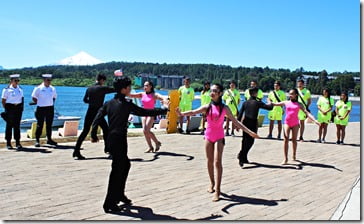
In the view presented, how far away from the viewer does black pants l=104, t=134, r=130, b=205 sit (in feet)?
18.2

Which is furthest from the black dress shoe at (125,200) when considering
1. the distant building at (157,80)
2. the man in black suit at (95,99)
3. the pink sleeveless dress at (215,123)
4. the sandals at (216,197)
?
the distant building at (157,80)

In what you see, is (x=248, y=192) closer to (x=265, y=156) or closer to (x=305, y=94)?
(x=265, y=156)

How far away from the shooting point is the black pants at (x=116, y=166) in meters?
5.56

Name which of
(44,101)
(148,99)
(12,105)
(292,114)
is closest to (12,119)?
(12,105)

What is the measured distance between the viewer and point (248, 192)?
678 centimetres

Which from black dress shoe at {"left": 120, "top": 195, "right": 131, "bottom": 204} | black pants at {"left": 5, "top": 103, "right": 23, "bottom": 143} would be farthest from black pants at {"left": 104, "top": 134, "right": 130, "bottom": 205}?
black pants at {"left": 5, "top": 103, "right": 23, "bottom": 143}

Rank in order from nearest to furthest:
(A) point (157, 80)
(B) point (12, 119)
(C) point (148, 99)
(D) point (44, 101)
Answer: (C) point (148, 99)
(B) point (12, 119)
(D) point (44, 101)
(A) point (157, 80)

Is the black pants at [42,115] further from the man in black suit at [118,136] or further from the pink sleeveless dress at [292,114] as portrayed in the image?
the pink sleeveless dress at [292,114]

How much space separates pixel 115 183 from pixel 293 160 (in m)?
5.41

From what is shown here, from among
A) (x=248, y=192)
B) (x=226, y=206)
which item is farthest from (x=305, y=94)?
(x=226, y=206)

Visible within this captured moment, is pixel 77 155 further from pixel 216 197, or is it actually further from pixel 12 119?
pixel 216 197

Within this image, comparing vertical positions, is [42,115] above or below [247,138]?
above

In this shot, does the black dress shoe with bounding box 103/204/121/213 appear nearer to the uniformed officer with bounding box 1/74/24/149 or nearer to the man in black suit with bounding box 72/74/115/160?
the man in black suit with bounding box 72/74/115/160

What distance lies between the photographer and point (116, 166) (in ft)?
18.4
